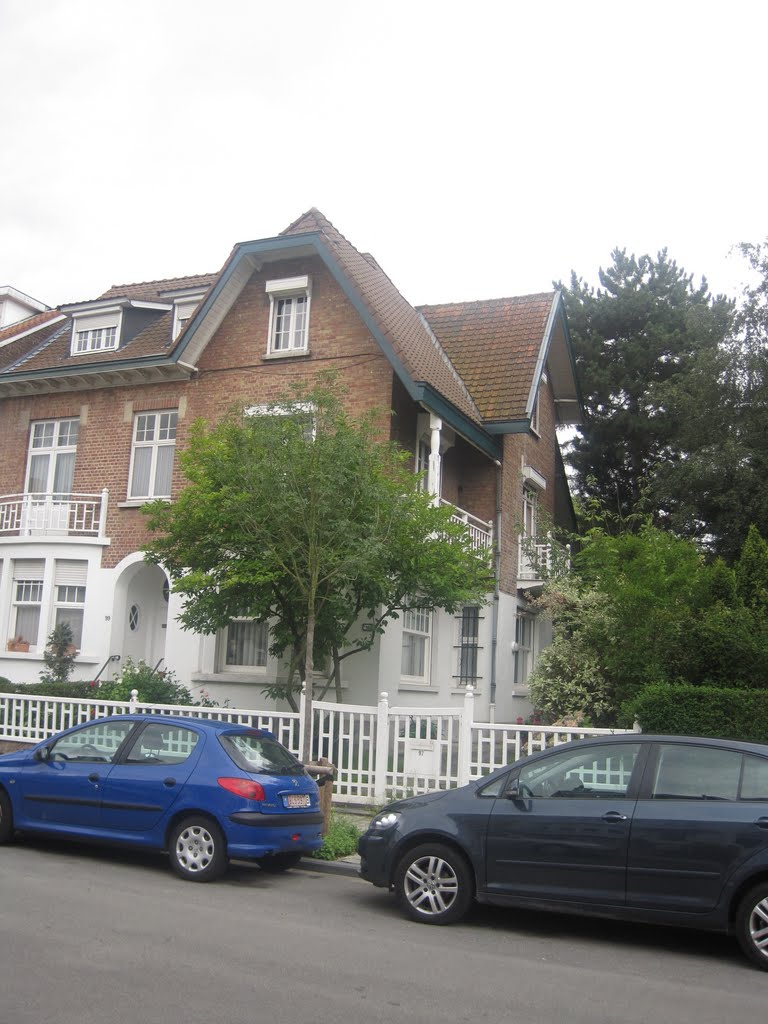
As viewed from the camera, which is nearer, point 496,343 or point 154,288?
point 496,343

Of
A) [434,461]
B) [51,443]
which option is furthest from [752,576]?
[51,443]

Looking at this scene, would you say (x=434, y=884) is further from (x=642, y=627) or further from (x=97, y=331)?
(x=97, y=331)

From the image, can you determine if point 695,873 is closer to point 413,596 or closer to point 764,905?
point 764,905

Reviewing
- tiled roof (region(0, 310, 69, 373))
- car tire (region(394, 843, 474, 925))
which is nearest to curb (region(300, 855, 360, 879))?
car tire (region(394, 843, 474, 925))

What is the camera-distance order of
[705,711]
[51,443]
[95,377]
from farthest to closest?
[51,443] < [95,377] < [705,711]

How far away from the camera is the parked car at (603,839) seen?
22.5 ft

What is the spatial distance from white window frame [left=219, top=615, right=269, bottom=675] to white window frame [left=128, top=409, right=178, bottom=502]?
130 inches

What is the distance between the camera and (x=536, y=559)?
22.2 meters

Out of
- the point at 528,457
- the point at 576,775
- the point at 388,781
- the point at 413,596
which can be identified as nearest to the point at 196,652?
the point at 413,596

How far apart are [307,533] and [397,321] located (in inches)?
392

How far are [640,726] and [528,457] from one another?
12890 millimetres

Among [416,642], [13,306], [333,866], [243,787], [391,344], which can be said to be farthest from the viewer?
[13,306]

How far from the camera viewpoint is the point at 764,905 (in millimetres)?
6668

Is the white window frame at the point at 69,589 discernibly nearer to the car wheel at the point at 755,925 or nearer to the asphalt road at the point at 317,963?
the asphalt road at the point at 317,963
